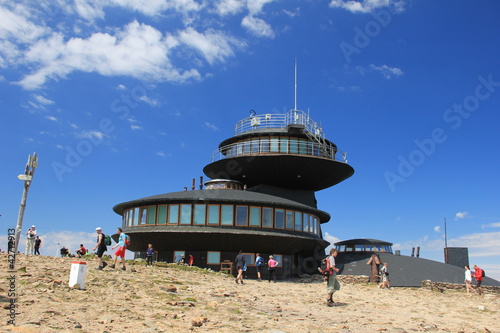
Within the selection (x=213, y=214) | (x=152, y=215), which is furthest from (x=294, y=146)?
(x=152, y=215)

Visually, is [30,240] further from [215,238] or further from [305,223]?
[305,223]

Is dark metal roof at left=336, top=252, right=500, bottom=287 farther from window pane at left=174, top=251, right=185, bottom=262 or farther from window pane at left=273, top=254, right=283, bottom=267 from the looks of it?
window pane at left=174, top=251, right=185, bottom=262

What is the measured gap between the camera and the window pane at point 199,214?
33.2 meters

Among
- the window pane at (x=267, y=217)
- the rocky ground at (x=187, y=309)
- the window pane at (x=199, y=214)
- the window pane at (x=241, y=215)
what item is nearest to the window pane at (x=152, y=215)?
the window pane at (x=199, y=214)

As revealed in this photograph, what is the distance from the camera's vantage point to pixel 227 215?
3347cm

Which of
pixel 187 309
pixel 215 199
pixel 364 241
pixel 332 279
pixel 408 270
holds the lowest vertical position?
pixel 187 309

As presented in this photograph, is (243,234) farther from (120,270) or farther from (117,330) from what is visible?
(117,330)

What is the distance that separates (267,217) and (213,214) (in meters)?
4.22

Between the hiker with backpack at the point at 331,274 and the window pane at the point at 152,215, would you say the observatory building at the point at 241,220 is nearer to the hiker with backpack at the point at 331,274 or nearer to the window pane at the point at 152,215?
the window pane at the point at 152,215

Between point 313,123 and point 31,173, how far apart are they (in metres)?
31.0

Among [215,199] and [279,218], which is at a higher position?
[215,199]

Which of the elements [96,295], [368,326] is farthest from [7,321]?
[368,326]

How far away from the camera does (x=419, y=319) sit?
1566 cm

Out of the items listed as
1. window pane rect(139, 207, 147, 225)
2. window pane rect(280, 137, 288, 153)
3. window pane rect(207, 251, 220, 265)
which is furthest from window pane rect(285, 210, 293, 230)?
window pane rect(139, 207, 147, 225)
